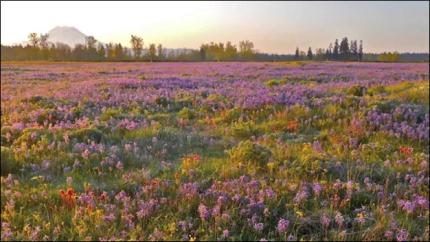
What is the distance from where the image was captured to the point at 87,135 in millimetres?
8625

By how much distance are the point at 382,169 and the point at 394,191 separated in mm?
939

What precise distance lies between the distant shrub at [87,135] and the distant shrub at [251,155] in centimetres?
275

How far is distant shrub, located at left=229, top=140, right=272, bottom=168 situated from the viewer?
7.15m

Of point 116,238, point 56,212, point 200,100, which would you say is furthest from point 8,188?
point 200,100

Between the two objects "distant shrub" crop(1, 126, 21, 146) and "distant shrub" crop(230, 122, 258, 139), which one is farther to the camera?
"distant shrub" crop(230, 122, 258, 139)

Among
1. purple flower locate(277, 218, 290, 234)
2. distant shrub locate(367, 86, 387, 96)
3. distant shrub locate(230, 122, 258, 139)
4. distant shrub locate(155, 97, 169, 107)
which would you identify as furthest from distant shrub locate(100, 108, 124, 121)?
distant shrub locate(367, 86, 387, 96)

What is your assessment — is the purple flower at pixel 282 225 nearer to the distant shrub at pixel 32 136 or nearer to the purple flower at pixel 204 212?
the purple flower at pixel 204 212

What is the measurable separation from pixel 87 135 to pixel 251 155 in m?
3.27

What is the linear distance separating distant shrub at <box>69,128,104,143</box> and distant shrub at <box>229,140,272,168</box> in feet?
9.02

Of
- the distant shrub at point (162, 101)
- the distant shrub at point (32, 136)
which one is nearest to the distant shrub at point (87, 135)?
the distant shrub at point (32, 136)

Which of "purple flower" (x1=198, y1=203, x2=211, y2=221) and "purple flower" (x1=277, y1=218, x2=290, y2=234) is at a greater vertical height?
"purple flower" (x1=198, y1=203, x2=211, y2=221)

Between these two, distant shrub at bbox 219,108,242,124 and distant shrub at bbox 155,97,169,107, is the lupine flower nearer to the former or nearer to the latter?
distant shrub at bbox 219,108,242,124

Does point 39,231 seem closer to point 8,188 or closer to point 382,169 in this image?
point 8,188

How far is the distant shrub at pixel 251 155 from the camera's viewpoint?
7.15 metres
